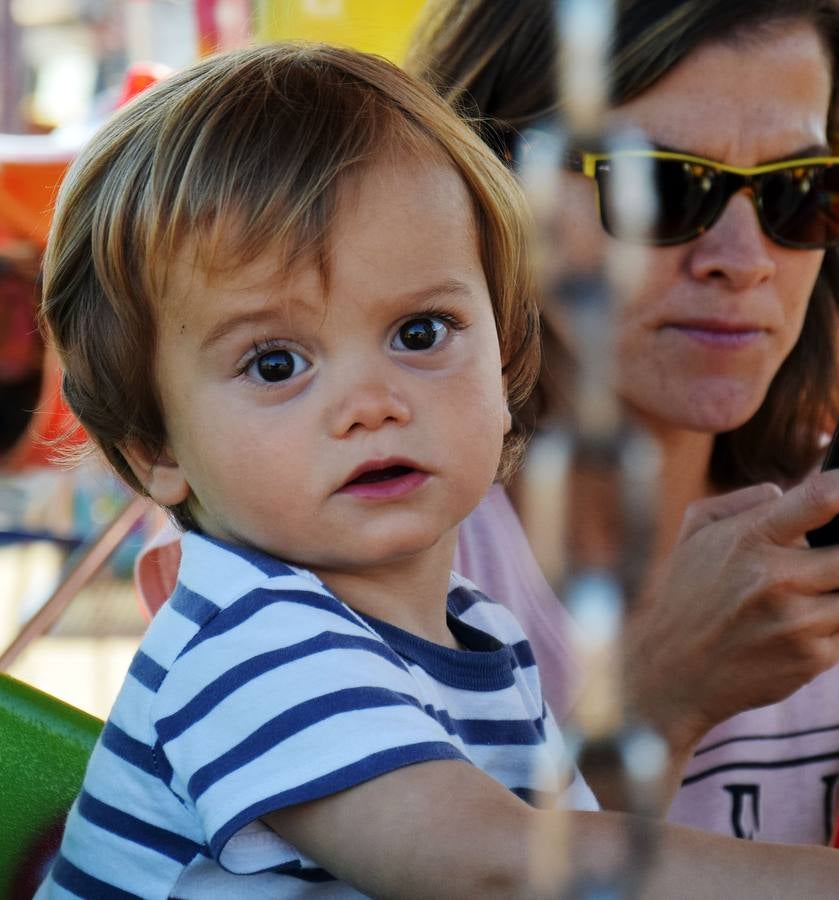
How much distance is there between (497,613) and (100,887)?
382 mm

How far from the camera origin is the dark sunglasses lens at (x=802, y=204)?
1.37m

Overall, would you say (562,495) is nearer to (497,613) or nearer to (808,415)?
(497,613)

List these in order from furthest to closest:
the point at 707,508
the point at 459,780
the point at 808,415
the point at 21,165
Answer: the point at 21,165, the point at 808,415, the point at 707,508, the point at 459,780

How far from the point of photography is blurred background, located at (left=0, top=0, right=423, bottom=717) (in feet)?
10.1

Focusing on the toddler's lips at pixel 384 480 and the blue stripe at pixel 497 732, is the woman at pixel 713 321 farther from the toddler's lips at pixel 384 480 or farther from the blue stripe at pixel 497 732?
the toddler's lips at pixel 384 480

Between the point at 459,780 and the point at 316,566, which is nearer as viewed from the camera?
the point at 459,780

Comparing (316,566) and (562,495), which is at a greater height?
(316,566)

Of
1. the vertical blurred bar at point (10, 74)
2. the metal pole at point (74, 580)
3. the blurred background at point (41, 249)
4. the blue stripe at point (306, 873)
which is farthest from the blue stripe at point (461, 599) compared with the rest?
the vertical blurred bar at point (10, 74)

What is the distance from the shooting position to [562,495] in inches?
18.1

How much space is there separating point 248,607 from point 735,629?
0.56 metres

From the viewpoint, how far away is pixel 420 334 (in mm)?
861

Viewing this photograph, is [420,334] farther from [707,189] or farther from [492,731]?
[707,189]

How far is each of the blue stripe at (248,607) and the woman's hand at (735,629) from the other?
444mm

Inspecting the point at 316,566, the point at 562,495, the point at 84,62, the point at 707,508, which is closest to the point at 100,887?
the point at 316,566
